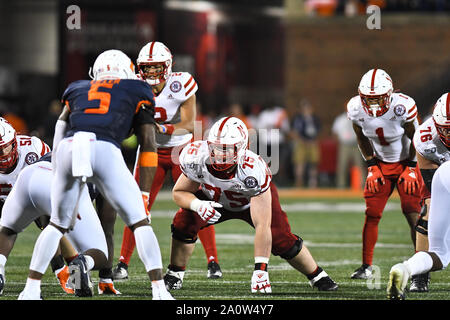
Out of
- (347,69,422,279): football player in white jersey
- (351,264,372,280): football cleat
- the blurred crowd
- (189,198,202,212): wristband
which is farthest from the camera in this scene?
the blurred crowd

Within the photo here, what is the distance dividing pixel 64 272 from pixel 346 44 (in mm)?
15792

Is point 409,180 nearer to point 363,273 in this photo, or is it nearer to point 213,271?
point 363,273

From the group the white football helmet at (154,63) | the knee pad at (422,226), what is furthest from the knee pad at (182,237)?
the knee pad at (422,226)

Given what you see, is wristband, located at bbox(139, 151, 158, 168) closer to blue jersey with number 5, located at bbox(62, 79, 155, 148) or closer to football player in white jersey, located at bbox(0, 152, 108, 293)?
blue jersey with number 5, located at bbox(62, 79, 155, 148)

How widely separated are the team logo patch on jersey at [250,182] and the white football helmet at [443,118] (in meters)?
1.26

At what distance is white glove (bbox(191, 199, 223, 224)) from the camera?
6.14 metres

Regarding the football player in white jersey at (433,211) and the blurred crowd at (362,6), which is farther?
the blurred crowd at (362,6)

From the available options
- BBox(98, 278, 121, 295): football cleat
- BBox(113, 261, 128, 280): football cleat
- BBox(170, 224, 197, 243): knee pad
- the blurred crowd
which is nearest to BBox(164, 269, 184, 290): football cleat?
BBox(170, 224, 197, 243): knee pad

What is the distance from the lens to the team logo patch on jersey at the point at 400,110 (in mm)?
7746

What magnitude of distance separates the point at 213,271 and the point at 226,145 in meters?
1.75

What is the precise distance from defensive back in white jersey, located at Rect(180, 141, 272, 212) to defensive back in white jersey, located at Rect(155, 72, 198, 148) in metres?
1.45

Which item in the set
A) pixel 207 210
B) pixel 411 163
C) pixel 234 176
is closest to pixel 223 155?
pixel 234 176

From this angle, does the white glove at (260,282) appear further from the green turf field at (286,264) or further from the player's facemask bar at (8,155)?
the player's facemask bar at (8,155)
